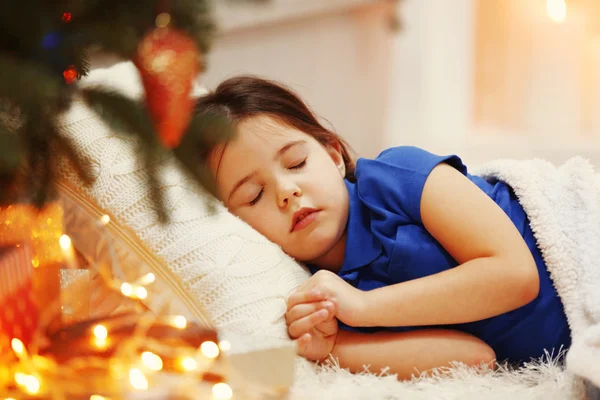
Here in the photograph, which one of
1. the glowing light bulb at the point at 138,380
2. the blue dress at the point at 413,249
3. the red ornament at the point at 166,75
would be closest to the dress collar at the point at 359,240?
the blue dress at the point at 413,249

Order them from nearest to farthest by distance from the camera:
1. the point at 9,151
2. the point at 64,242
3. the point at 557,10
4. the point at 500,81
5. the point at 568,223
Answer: the point at 9,151 → the point at 64,242 → the point at 568,223 → the point at 557,10 → the point at 500,81

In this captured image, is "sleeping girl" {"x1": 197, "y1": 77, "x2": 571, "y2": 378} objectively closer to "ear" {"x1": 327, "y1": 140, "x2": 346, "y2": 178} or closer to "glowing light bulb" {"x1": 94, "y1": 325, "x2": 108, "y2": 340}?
"ear" {"x1": 327, "y1": 140, "x2": 346, "y2": 178}

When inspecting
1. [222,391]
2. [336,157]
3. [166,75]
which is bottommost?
[222,391]

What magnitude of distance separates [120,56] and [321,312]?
48 cm

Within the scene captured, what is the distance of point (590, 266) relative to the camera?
0.91m

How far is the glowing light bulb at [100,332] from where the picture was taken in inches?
28.9

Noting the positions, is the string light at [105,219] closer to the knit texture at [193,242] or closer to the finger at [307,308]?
the knit texture at [193,242]

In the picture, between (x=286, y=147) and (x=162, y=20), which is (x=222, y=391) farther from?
(x=286, y=147)

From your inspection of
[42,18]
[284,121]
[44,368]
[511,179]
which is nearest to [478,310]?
[511,179]

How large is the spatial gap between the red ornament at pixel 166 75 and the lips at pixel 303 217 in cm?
49

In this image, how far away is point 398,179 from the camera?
3.25 feet

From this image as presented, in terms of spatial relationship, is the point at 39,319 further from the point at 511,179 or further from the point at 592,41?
the point at 592,41

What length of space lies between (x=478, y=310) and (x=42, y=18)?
26.3 inches

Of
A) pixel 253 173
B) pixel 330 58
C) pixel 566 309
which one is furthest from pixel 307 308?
pixel 330 58
